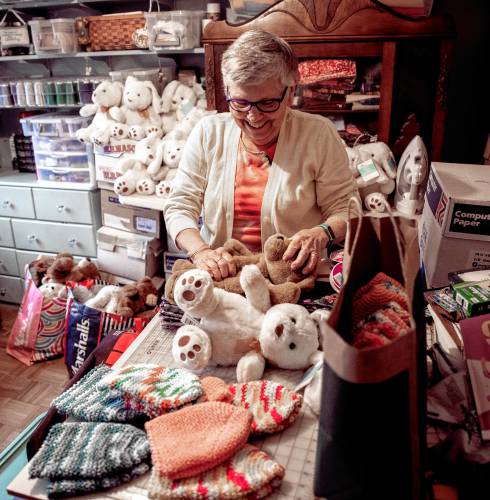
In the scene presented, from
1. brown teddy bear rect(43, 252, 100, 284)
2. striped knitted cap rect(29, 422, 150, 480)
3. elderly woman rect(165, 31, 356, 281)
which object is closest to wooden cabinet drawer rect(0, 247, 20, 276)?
brown teddy bear rect(43, 252, 100, 284)

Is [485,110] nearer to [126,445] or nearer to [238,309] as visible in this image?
[238,309]

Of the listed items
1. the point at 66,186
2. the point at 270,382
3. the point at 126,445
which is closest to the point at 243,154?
the point at 270,382

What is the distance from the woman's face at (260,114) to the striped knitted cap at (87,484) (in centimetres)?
86

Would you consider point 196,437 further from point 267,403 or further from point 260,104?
point 260,104

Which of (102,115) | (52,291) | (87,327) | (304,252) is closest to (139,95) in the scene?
(102,115)

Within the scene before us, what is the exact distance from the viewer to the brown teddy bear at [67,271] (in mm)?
2561

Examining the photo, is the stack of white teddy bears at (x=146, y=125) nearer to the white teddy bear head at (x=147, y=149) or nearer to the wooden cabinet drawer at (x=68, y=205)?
the white teddy bear head at (x=147, y=149)

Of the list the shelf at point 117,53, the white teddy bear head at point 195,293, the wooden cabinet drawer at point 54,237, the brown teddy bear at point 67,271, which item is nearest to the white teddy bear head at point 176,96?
the shelf at point 117,53

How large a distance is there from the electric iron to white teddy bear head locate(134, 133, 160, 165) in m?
1.22

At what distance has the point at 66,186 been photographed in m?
2.85

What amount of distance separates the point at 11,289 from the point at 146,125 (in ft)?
A: 4.70

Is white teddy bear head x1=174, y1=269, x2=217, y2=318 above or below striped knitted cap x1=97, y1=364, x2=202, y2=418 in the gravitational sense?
above

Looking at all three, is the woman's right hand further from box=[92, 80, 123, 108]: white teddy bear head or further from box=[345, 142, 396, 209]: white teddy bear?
box=[92, 80, 123, 108]: white teddy bear head

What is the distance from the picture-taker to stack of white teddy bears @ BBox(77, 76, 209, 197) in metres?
2.47
